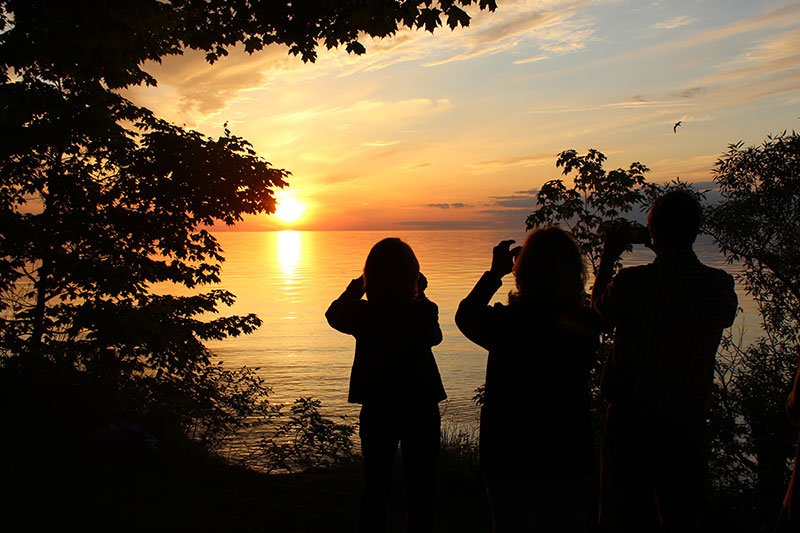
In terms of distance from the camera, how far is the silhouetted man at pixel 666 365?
2.58 meters

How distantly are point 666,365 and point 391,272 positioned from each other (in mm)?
1546

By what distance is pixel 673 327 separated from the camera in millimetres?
2580

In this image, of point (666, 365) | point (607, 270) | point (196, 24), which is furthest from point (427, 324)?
point (196, 24)

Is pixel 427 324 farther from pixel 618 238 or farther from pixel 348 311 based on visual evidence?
pixel 618 238

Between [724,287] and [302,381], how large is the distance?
24.4 metres

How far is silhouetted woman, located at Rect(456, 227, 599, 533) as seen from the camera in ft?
7.27

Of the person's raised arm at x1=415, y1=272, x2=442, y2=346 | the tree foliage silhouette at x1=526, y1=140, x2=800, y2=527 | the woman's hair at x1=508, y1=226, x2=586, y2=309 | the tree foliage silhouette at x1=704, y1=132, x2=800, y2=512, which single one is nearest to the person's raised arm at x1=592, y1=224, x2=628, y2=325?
the woman's hair at x1=508, y1=226, x2=586, y2=309

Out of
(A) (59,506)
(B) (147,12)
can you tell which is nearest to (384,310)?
(A) (59,506)

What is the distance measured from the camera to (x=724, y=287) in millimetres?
2623

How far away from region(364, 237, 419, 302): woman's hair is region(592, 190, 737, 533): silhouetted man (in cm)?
109

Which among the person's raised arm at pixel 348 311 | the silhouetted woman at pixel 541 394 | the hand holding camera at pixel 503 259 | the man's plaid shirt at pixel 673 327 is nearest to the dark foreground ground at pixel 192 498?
the person's raised arm at pixel 348 311

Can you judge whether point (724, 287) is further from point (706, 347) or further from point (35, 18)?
point (35, 18)

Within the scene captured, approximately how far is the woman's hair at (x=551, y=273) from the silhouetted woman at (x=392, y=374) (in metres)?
0.82

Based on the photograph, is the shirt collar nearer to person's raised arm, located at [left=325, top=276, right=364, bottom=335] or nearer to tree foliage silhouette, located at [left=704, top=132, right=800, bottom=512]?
person's raised arm, located at [left=325, top=276, right=364, bottom=335]
